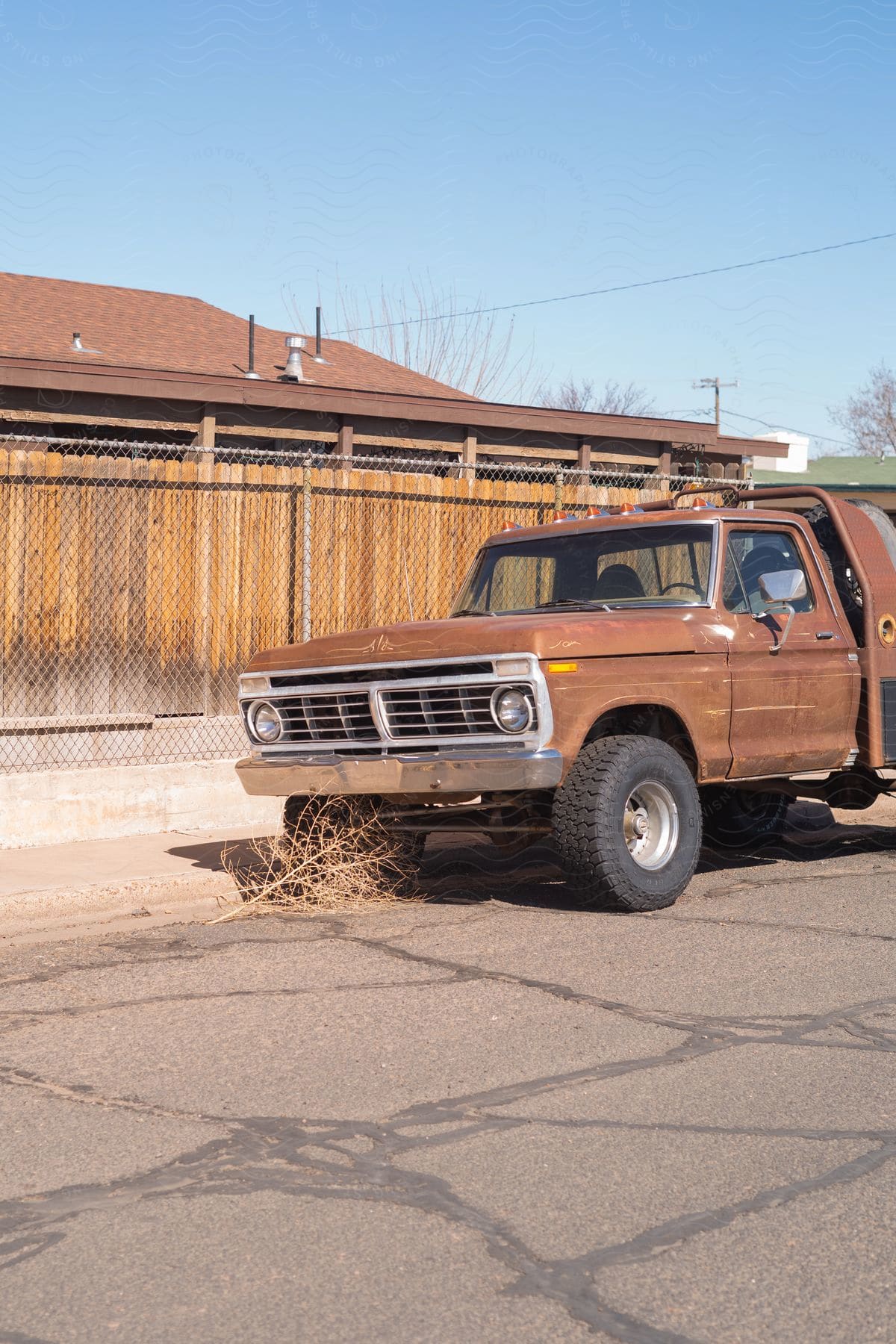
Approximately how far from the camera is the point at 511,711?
722 centimetres

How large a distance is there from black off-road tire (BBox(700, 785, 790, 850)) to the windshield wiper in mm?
2035

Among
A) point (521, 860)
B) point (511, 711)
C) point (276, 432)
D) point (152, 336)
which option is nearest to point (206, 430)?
point (276, 432)

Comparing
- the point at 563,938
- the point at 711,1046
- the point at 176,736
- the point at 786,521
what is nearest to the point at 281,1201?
the point at 711,1046

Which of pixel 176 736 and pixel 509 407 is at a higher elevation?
pixel 509 407

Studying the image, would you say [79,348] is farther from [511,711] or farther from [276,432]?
[511,711]

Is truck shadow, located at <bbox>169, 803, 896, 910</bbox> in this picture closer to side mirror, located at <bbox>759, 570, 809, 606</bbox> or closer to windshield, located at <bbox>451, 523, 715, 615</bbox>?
windshield, located at <bbox>451, 523, 715, 615</bbox>

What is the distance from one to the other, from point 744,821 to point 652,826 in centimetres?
247

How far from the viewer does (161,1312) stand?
320cm

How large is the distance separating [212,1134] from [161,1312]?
1075mm

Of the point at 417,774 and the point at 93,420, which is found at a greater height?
the point at 93,420

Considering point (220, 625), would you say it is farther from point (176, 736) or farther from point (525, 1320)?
point (525, 1320)

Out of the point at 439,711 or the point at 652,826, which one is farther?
the point at 652,826

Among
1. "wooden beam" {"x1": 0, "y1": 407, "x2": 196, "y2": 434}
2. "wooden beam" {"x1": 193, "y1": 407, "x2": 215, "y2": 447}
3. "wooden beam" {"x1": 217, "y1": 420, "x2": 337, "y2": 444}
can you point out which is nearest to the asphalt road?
"wooden beam" {"x1": 0, "y1": 407, "x2": 196, "y2": 434}

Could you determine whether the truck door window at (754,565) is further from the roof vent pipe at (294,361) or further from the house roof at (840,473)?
the house roof at (840,473)
